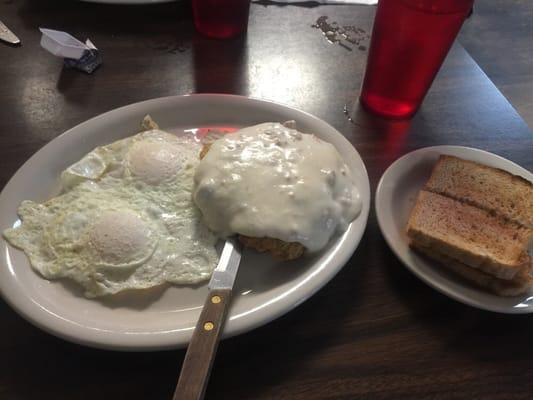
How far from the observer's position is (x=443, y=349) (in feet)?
2.86

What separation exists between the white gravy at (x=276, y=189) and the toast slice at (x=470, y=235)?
16 centimetres

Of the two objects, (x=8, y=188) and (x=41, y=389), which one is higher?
(x=8, y=188)

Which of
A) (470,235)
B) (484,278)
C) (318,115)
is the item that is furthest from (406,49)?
(484,278)

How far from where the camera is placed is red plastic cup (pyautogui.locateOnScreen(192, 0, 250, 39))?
1.54 metres

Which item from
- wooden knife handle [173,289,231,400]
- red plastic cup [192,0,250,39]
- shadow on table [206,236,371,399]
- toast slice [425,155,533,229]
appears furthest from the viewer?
red plastic cup [192,0,250,39]

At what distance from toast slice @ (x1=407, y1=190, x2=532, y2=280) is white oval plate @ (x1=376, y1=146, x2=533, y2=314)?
0.13 ft

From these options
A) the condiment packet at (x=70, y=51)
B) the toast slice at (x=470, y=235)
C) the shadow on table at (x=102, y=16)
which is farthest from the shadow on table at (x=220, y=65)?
the toast slice at (x=470, y=235)

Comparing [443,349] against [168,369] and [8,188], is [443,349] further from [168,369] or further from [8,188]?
[8,188]

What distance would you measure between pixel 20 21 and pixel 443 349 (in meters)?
1.80

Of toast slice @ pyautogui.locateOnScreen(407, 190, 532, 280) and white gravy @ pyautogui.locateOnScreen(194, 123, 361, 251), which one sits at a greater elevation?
white gravy @ pyautogui.locateOnScreen(194, 123, 361, 251)

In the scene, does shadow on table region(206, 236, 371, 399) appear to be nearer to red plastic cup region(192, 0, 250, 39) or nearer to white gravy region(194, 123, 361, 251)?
white gravy region(194, 123, 361, 251)

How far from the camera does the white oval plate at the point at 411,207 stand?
0.89m

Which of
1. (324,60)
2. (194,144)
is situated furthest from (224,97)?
(324,60)

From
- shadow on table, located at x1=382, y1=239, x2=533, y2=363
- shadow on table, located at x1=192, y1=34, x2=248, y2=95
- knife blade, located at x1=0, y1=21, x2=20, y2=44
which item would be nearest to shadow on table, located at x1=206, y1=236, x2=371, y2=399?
shadow on table, located at x1=382, y1=239, x2=533, y2=363
